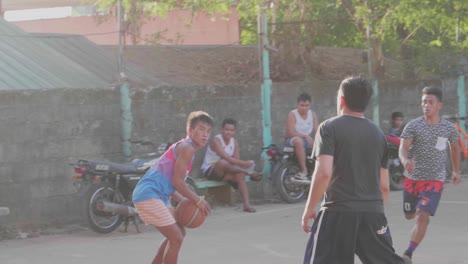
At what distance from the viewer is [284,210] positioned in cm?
1218

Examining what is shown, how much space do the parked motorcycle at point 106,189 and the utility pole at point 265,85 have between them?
10.4ft

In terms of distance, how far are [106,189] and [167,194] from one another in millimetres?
3282

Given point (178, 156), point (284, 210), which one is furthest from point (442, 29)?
A: point (178, 156)

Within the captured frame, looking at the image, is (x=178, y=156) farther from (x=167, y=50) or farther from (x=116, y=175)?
(x=167, y=50)

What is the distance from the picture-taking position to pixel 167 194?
7168 mm

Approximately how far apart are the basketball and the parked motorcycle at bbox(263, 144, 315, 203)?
5.50 metres

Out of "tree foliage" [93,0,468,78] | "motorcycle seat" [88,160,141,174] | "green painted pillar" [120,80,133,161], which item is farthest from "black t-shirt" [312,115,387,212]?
"tree foliage" [93,0,468,78]

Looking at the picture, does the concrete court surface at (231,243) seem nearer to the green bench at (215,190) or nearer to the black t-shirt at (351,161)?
the green bench at (215,190)

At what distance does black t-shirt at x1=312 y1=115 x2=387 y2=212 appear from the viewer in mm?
5684

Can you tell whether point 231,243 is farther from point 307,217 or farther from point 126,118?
point 307,217

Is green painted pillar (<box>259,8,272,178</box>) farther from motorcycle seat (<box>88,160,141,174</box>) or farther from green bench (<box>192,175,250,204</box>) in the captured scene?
motorcycle seat (<box>88,160,141,174</box>)

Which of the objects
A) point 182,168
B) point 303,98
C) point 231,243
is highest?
point 303,98

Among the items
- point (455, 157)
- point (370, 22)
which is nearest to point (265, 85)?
point (370, 22)

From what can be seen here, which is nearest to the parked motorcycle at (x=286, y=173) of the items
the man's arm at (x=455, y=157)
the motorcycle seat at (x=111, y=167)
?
the motorcycle seat at (x=111, y=167)
